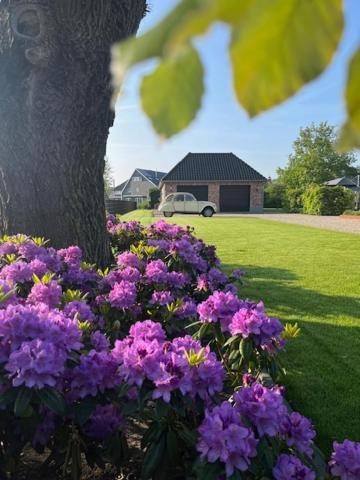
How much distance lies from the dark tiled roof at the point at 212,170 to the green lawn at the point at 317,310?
23.8 meters

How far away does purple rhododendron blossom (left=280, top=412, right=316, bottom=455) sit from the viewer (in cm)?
169

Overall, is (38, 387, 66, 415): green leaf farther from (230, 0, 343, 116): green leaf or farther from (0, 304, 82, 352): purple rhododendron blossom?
(230, 0, 343, 116): green leaf

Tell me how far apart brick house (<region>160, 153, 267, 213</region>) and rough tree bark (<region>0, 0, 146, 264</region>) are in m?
32.8

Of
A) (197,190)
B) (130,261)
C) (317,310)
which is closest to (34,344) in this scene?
(130,261)

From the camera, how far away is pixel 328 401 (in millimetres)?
3373

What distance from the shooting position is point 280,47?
0.33m

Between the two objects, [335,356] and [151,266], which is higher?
[151,266]

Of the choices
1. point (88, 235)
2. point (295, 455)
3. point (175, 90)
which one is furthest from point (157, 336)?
point (88, 235)

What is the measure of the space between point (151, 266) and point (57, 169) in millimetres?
1674

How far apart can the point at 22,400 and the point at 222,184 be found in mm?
36535

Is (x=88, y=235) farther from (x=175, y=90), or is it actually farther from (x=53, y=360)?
(x=175, y=90)

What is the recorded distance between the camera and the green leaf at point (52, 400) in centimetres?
149

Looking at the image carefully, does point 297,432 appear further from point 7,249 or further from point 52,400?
point 7,249

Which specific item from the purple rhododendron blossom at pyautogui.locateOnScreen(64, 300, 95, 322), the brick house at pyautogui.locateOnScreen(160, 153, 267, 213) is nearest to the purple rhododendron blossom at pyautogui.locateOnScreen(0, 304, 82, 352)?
the purple rhododendron blossom at pyautogui.locateOnScreen(64, 300, 95, 322)
